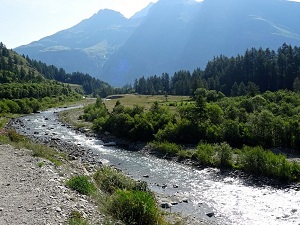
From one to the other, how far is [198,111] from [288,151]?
64.2ft

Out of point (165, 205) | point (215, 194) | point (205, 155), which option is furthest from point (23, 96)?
point (165, 205)

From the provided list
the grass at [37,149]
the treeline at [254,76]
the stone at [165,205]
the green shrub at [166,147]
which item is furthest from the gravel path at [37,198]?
the treeline at [254,76]

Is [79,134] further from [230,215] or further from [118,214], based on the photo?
[118,214]

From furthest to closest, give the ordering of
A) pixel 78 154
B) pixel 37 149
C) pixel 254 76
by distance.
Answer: pixel 254 76, pixel 78 154, pixel 37 149

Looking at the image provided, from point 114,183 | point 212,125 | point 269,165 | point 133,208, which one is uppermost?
point 133,208

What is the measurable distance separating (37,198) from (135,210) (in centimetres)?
599

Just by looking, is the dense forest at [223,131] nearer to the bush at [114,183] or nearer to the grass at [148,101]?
the bush at [114,183]

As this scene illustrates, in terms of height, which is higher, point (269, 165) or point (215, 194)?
point (269, 165)

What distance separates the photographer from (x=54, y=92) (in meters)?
195

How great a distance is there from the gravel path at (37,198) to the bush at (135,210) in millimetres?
1190

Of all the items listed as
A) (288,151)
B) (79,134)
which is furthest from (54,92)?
(288,151)

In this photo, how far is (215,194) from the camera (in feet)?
117

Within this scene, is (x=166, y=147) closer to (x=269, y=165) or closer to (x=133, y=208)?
(x=269, y=165)

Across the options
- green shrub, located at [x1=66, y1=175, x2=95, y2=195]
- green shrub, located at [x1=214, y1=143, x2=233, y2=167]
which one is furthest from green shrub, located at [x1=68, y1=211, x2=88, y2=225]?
green shrub, located at [x1=214, y1=143, x2=233, y2=167]
